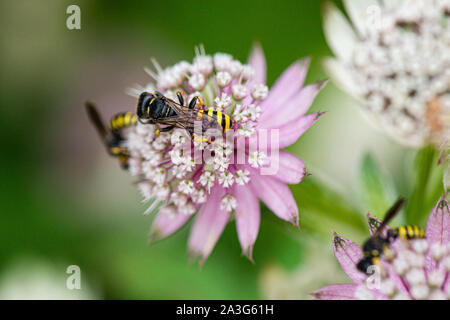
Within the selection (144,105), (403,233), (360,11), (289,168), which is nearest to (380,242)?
(403,233)

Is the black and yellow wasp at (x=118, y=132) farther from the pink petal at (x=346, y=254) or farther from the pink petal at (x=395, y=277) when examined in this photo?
the pink petal at (x=395, y=277)

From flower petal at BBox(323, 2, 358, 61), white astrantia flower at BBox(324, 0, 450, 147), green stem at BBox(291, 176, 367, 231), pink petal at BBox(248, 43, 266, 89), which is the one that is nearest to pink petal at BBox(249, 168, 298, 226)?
green stem at BBox(291, 176, 367, 231)

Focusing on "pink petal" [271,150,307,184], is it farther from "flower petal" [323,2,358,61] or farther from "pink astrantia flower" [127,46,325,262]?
"flower petal" [323,2,358,61]

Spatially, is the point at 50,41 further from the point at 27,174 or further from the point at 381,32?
the point at 381,32

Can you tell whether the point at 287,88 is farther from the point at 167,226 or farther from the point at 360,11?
the point at 167,226

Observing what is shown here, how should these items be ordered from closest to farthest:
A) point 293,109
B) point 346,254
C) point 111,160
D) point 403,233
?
point 403,233 < point 346,254 < point 293,109 < point 111,160

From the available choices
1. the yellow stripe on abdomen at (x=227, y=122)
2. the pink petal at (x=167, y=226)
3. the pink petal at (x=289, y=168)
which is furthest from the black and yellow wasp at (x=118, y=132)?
the pink petal at (x=289, y=168)
